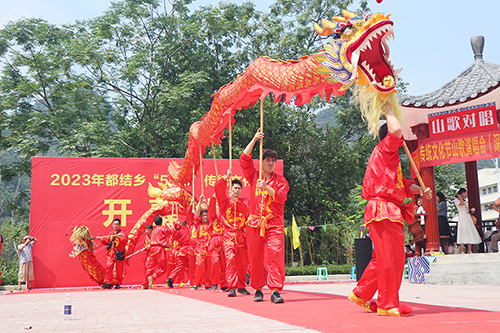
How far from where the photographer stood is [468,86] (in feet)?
34.3

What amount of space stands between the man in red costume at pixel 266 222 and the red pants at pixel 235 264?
3.39 feet

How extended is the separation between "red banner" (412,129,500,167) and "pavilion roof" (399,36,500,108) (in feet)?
2.77

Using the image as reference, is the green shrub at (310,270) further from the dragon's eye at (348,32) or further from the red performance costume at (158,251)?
the dragon's eye at (348,32)

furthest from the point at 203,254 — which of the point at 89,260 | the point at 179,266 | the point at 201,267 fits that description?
the point at 89,260

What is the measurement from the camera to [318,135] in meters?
20.2

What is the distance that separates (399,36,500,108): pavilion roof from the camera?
32.1 feet

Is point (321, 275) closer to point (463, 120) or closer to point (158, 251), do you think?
point (158, 251)

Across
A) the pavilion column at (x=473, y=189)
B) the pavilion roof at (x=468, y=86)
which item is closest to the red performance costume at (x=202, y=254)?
the pavilion roof at (x=468, y=86)

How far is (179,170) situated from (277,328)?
775cm

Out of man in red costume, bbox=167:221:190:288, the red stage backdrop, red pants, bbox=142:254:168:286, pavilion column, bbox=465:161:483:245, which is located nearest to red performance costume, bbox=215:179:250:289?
man in red costume, bbox=167:221:190:288

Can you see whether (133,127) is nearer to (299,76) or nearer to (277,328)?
(299,76)

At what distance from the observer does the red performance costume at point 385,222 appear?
3977mm

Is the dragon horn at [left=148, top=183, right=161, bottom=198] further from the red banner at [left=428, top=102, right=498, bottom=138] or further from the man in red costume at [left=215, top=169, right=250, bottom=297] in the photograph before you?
the red banner at [left=428, top=102, right=498, bottom=138]

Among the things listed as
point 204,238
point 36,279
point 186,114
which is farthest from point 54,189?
point 186,114
